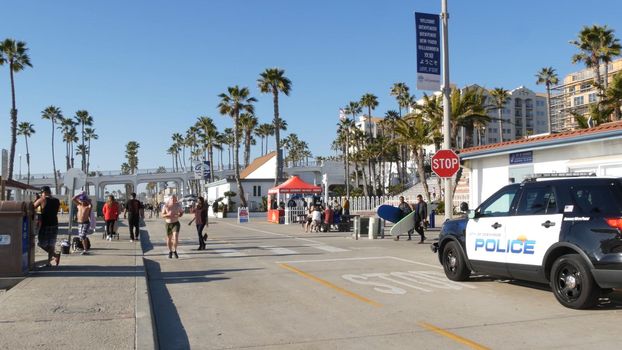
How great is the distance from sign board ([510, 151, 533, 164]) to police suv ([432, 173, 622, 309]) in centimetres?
906

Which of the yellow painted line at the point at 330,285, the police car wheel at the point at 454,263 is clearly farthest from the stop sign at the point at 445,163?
the yellow painted line at the point at 330,285

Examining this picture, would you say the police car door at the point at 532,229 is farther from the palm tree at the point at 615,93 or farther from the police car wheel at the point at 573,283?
the palm tree at the point at 615,93

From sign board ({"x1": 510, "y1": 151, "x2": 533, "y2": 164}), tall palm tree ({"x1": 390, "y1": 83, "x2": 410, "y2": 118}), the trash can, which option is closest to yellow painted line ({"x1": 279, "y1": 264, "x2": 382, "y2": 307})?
the trash can

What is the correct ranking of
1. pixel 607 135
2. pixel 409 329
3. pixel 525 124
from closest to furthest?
pixel 409 329 → pixel 607 135 → pixel 525 124

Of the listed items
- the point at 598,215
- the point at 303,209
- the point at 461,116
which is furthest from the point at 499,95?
the point at 598,215

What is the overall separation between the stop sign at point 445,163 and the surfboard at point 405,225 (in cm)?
517

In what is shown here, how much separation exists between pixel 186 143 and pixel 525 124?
250 feet

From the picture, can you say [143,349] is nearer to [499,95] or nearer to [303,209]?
[303,209]

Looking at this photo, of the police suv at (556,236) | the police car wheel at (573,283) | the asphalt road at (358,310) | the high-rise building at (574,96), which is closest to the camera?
the asphalt road at (358,310)

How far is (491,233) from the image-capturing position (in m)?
9.62

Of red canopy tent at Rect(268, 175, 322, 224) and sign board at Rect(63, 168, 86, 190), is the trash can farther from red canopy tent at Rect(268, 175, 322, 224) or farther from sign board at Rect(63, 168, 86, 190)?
red canopy tent at Rect(268, 175, 322, 224)

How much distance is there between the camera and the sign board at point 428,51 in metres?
16.3

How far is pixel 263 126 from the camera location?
113375 mm

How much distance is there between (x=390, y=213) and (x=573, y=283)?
47.5 feet
